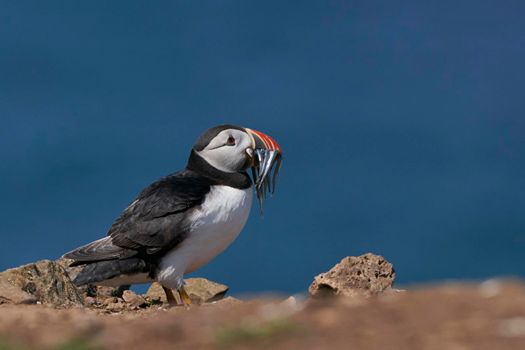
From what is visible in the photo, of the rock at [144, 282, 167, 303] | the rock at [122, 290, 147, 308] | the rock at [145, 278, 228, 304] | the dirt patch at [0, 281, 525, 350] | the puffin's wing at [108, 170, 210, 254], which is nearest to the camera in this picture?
the dirt patch at [0, 281, 525, 350]

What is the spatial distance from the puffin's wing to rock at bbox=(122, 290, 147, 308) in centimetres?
168

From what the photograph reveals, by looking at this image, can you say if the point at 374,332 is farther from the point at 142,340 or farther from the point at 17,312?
A: the point at 17,312

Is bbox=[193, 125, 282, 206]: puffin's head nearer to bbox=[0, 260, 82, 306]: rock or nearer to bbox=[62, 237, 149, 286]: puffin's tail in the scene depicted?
bbox=[62, 237, 149, 286]: puffin's tail

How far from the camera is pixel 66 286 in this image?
43.7 ft

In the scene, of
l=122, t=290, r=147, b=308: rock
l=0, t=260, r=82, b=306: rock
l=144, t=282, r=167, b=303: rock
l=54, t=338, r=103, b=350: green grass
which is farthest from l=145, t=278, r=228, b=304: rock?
l=54, t=338, r=103, b=350: green grass

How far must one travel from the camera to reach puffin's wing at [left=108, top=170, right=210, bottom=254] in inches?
476

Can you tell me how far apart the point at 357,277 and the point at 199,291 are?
10.4ft

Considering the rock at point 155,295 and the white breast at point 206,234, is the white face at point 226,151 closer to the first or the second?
the white breast at point 206,234

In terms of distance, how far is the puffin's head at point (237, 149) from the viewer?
12.9m

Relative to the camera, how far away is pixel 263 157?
13234 mm

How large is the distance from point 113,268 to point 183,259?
2.82 feet

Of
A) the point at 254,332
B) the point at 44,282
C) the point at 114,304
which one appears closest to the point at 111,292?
the point at 114,304

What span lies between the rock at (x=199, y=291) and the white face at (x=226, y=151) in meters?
2.47

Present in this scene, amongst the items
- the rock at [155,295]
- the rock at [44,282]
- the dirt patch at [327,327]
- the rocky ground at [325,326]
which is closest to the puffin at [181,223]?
the rock at [44,282]
